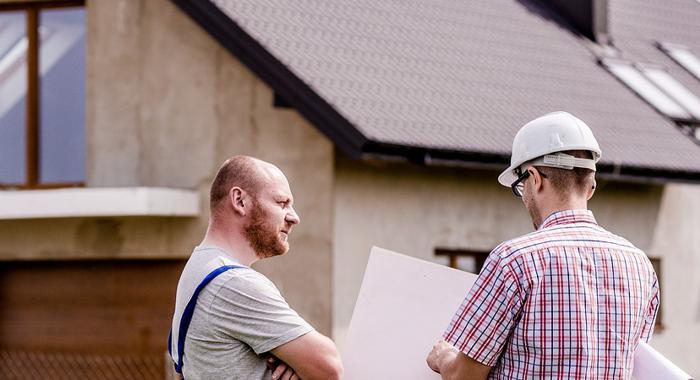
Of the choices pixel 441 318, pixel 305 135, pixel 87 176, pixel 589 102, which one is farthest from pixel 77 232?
pixel 441 318

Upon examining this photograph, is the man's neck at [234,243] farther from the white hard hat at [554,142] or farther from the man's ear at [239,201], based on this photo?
the white hard hat at [554,142]

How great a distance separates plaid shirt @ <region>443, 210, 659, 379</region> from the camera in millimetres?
3982

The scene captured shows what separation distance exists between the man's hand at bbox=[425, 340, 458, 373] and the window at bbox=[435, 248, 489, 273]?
9.06m

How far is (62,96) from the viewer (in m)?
13.6

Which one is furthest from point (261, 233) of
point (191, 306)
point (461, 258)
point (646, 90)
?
point (646, 90)

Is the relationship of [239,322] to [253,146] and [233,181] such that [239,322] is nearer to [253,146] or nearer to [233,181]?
[233,181]

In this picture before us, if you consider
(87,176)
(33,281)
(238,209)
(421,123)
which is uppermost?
(238,209)

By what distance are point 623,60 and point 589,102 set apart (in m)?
1.93

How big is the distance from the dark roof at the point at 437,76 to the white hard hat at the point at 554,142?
283 inches

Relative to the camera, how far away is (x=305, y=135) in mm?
12406

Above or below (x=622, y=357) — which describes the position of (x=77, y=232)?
below

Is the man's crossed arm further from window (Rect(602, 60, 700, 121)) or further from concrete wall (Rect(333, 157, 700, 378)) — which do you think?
window (Rect(602, 60, 700, 121))

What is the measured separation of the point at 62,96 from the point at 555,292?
1015 cm

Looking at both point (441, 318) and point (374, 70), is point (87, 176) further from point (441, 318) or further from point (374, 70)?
point (441, 318)
